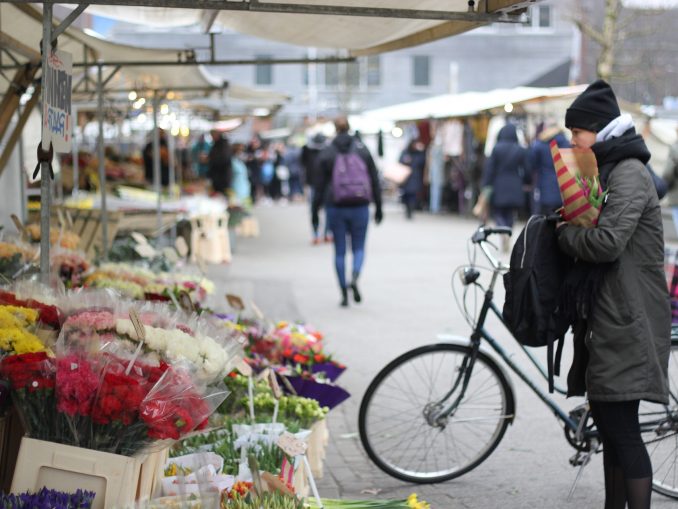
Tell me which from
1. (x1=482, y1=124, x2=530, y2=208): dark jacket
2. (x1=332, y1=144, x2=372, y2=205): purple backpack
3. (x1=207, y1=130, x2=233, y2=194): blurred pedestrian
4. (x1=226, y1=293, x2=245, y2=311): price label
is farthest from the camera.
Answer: (x1=207, y1=130, x2=233, y2=194): blurred pedestrian

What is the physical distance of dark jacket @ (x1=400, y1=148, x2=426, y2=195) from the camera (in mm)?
25969

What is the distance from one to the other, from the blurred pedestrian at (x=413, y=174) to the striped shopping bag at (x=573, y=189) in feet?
70.9

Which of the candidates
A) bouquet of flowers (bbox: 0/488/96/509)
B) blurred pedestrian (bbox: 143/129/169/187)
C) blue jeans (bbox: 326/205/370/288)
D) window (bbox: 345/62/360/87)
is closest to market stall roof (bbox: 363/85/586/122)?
blurred pedestrian (bbox: 143/129/169/187)

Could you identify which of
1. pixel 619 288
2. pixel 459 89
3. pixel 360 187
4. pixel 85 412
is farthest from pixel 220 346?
pixel 459 89

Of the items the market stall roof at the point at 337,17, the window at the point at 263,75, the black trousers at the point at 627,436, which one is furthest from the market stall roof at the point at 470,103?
the window at the point at 263,75

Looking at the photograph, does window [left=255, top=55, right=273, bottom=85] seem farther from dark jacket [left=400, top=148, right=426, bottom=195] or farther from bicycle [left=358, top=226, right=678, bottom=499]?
bicycle [left=358, top=226, right=678, bottom=499]

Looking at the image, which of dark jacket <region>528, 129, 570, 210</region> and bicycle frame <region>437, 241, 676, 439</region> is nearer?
bicycle frame <region>437, 241, 676, 439</region>

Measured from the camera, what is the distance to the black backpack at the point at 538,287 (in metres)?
4.15

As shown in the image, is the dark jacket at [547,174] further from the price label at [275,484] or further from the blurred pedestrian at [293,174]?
the blurred pedestrian at [293,174]

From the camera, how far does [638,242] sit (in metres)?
4.02

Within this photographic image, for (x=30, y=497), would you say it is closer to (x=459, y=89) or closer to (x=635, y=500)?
(x=635, y=500)

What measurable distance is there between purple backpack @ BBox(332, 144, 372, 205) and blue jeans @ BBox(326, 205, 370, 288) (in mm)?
120

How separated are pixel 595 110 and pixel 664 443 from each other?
5.74 feet

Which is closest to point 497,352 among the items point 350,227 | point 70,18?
point 70,18
